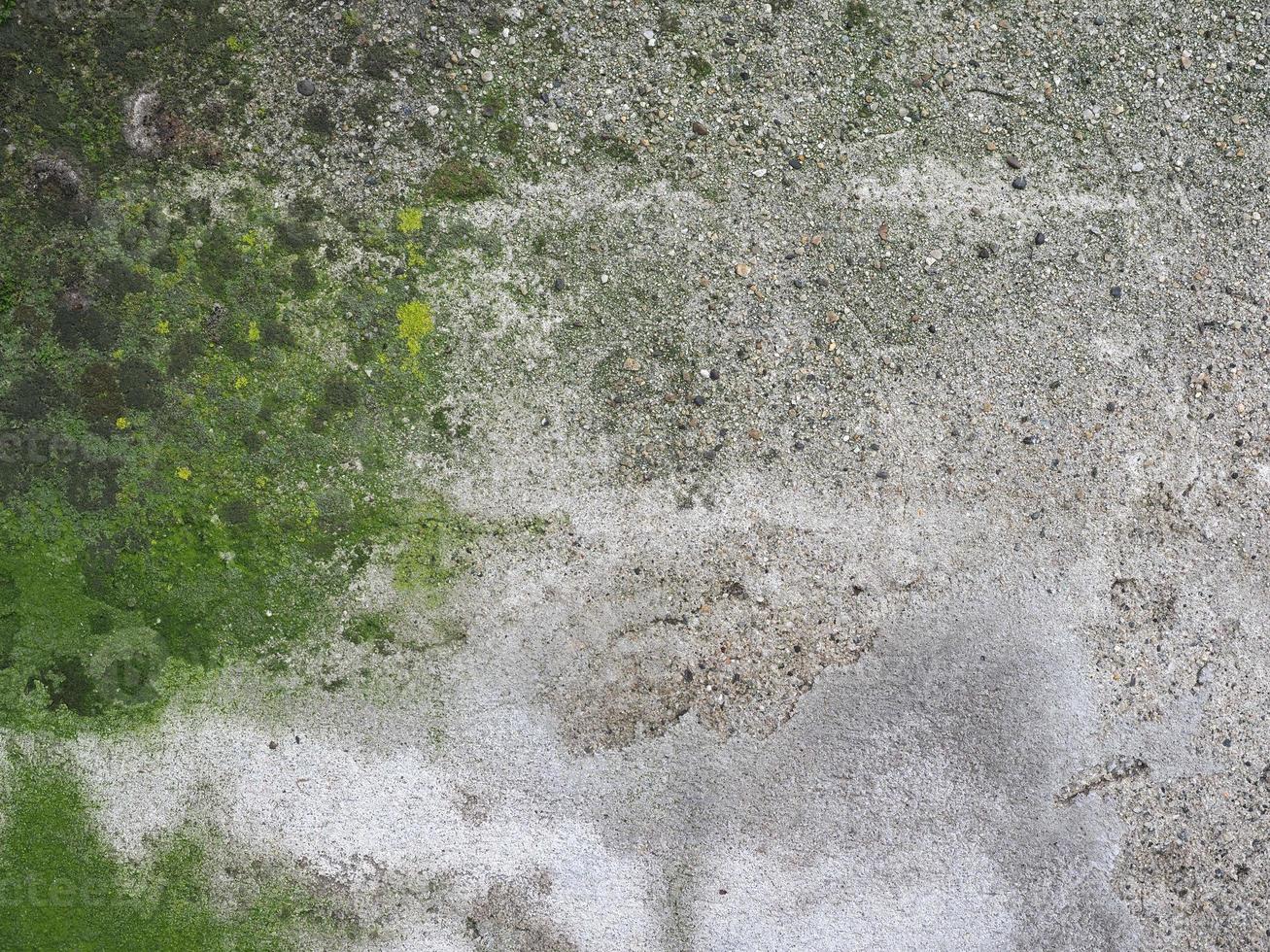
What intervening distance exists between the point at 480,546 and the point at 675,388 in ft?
3.89

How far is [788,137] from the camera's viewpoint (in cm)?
374

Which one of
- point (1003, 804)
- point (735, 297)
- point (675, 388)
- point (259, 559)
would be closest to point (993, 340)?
point (735, 297)

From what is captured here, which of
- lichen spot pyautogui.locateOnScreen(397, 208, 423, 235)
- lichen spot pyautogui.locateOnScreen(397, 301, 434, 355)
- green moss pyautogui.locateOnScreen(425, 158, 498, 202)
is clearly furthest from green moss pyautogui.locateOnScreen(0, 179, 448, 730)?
green moss pyautogui.locateOnScreen(425, 158, 498, 202)

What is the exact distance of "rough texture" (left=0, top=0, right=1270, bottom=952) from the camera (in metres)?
3.66

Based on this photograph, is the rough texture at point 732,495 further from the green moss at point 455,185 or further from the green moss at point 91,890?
the green moss at point 91,890

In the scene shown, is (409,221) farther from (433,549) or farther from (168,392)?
(433,549)

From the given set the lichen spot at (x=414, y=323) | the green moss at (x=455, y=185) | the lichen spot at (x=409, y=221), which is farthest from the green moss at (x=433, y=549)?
the green moss at (x=455, y=185)

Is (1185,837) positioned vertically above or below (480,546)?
below

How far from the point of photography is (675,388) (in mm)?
3709

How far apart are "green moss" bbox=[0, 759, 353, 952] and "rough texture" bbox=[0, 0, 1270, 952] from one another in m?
0.15

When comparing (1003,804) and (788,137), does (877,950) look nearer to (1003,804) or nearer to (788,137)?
(1003,804)

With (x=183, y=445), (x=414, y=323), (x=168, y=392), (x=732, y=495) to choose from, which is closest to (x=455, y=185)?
(x=414, y=323)

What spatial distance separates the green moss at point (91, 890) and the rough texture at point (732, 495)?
0.49 ft

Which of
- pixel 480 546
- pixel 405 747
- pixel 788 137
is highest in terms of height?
pixel 788 137
